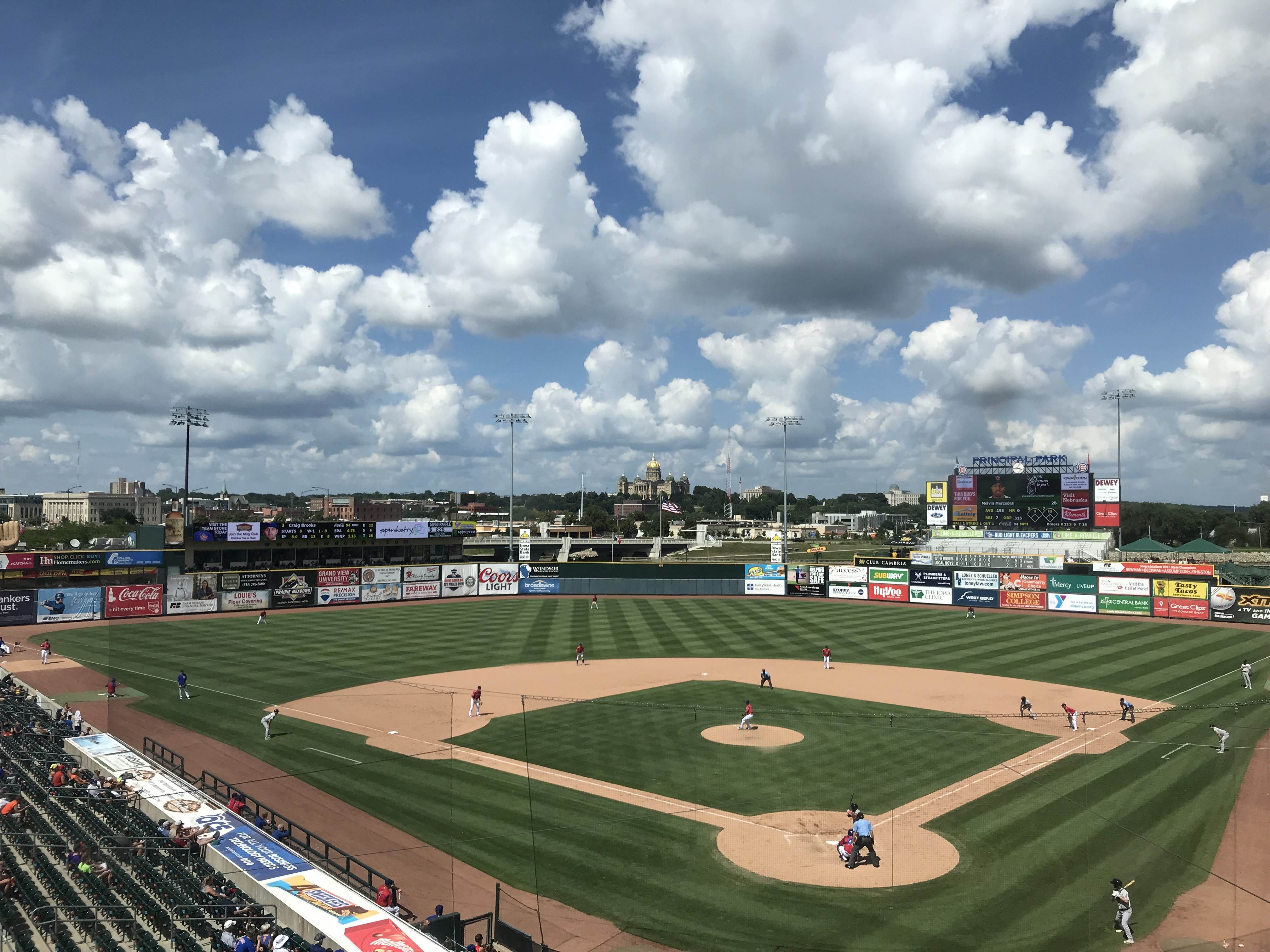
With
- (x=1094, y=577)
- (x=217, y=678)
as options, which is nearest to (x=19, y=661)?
(x=217, y=678)

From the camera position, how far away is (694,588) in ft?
229

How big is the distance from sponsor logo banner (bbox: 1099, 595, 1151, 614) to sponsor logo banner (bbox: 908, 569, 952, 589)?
10.6 m

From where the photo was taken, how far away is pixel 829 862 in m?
16.6

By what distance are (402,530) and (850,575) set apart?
4599cm

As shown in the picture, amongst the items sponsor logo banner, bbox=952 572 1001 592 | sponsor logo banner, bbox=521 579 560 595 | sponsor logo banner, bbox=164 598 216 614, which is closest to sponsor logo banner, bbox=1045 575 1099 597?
sponsor logo banner, bbox=952 572 1001 592

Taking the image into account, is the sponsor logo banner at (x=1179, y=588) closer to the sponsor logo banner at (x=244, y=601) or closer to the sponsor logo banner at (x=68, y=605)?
the sponsor logo banner at (x=244, y=601)

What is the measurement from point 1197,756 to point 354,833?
22.4 m

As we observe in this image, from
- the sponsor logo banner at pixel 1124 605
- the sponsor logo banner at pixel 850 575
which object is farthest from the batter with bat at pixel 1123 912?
the sponsor logo banner at pixel 850 575

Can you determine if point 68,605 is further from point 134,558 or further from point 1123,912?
point 1123,912

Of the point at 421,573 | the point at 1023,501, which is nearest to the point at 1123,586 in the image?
the point at 1023,501

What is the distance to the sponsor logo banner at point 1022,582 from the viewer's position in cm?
5972

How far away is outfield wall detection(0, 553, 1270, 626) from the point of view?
52.9m

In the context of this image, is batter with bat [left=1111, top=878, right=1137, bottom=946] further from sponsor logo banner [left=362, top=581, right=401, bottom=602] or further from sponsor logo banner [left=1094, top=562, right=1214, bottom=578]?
sponsor logo banner [left=362, top=581, right=401, bottom=602]

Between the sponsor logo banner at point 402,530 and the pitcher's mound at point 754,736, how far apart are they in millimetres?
62768
